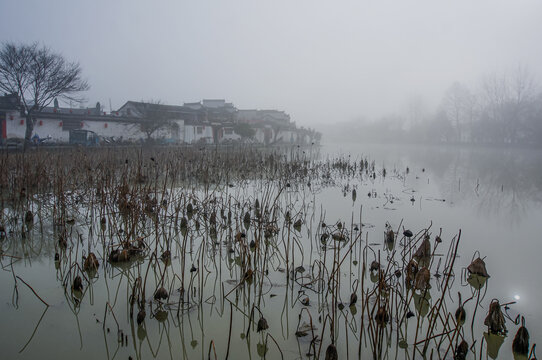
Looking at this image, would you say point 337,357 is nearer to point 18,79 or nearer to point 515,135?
point 18,79

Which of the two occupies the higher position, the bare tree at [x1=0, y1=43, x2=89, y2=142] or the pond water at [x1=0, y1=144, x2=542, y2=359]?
the bare tree at [x1=0, y1=43, x2=89, y2=142]

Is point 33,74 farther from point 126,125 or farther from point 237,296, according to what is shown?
point 237,296

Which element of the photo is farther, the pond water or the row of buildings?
the row of buildings

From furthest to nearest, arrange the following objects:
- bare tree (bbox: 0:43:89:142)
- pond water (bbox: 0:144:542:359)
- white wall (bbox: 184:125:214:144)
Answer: white wall (bbox: 184:125:214:144), bare tree (bbox: 0:43:89:142), pond water (bbox: 0:144:542:359)

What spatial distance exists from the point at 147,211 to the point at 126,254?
128 cm

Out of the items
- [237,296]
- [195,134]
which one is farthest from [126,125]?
[237,296]

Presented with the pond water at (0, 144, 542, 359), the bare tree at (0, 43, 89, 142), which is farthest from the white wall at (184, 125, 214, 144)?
the pond water at (0, 144, 542, 359)

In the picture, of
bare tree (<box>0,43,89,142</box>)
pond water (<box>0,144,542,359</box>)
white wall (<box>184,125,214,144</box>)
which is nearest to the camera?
pond water (<box>0,144,542,359</box>)

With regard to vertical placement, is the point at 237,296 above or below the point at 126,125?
below

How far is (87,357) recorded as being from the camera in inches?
73.5

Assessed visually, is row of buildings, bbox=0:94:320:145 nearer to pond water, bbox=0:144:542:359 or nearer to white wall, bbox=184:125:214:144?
white wall, bbox=184:125:214:144

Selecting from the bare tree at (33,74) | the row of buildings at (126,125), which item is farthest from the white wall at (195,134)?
the bare tree at (33,74)

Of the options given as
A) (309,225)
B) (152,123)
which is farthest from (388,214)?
(152,123)

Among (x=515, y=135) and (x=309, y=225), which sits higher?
(x=515, y=135)
